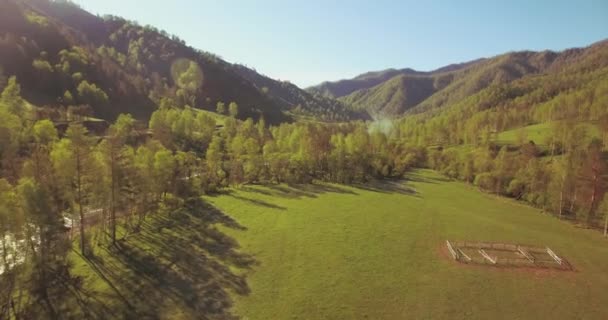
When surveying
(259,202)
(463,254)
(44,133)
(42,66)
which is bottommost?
(259,202)

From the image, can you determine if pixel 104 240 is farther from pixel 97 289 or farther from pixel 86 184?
pixel 97 289

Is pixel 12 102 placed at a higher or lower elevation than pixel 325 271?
higher

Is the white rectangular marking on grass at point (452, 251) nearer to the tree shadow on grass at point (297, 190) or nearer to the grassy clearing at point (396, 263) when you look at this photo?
the grassy clearing at point (396, 263)

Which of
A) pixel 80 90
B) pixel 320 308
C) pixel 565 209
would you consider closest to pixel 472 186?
pixel 565 209

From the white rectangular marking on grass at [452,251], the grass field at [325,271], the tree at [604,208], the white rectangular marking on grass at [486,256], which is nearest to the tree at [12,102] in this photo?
the grass field at [325,271]

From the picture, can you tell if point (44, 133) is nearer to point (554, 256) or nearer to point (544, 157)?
point (554, 256)

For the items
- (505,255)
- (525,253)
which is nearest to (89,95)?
(505,255)

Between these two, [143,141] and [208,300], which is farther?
[143,141]
